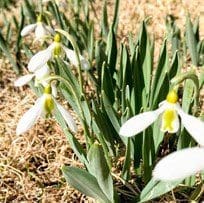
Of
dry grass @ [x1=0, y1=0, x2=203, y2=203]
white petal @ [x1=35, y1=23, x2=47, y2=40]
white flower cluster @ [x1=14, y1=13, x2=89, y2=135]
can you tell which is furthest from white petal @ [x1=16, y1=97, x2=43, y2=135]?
white petal @ [x1=35, y1=23, x2=47, y2=40]

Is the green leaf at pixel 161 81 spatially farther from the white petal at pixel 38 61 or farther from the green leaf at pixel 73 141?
the white petal at pixel 38 61

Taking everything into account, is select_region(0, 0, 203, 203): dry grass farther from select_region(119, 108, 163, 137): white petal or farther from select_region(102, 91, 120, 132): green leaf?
select_region(119, 108, 163, 137): white petal

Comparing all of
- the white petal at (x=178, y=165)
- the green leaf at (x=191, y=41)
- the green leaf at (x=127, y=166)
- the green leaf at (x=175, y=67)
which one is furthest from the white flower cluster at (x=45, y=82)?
the green leaf at (x=191, y=41)

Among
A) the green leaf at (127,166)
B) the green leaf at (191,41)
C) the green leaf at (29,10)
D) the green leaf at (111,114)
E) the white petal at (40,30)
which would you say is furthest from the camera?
the green leaf at (29,10)

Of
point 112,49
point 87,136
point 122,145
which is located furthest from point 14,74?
point 87,136

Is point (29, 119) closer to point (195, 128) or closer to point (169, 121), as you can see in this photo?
point (169, 121)

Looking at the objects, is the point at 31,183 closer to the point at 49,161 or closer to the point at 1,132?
the point at 49,161

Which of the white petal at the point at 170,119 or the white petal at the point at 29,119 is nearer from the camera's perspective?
the white petal at the point at 170,119
